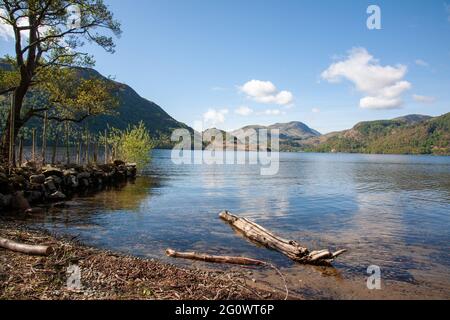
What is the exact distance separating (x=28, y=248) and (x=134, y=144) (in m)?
45.9

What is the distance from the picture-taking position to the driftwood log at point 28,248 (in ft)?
38.3

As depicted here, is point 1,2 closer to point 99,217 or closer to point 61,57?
point 61,57

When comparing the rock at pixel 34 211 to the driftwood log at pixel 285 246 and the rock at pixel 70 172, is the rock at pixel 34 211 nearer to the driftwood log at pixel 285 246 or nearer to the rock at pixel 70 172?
the rock at pixel 70 172

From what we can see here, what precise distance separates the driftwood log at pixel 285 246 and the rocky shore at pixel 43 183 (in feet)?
49.0

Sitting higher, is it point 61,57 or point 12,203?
point 61,57

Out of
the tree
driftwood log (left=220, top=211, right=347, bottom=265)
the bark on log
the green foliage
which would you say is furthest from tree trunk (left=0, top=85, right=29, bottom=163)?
the green foliage

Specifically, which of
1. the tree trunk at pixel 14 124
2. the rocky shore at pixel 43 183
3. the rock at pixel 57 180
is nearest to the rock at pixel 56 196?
Answer: the rocky shore at pixel 43 183

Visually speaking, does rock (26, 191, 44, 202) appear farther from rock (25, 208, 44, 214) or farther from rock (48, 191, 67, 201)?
rock (25, 208, 44, 214)

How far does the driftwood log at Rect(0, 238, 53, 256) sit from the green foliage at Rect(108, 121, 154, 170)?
44.1 meters

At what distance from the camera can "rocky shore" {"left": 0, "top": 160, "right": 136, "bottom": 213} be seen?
23.4 metres

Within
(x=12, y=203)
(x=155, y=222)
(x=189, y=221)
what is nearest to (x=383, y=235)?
(x=189, y=221)

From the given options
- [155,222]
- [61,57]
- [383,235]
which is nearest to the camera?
[383,235]
